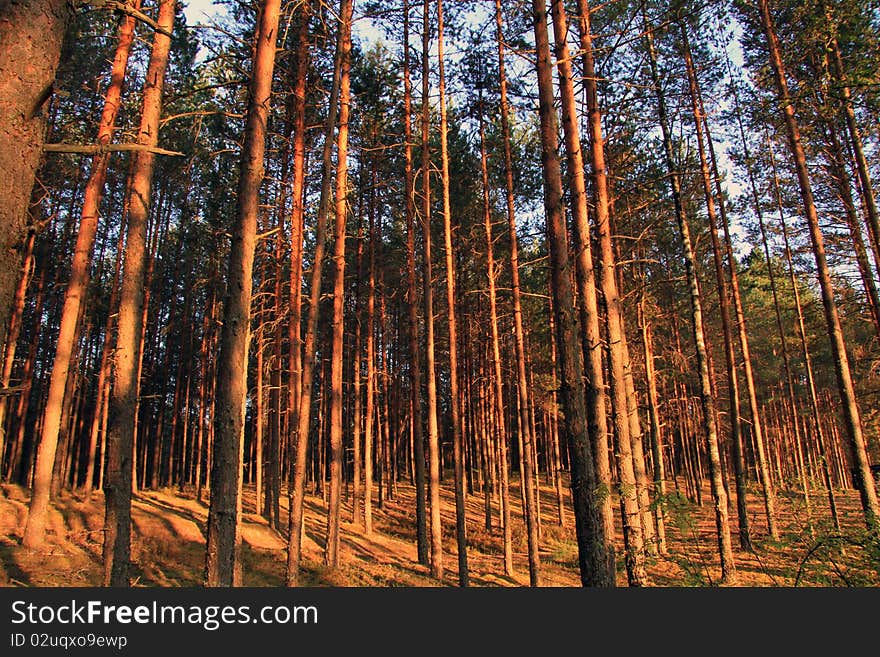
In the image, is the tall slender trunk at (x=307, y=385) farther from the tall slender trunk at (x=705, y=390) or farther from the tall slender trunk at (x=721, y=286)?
the tall slender trunk at (x=721, y=286)

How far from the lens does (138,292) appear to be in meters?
7.70

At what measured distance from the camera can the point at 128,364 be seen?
24.0ft

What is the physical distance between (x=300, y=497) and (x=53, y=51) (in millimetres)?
8810

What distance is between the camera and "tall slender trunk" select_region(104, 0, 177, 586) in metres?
7.01

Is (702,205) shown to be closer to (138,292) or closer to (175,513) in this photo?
(138,292)

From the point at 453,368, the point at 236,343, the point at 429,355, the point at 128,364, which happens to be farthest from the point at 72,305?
the point at 453,368

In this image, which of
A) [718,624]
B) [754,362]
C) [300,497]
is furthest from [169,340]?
[754,362]

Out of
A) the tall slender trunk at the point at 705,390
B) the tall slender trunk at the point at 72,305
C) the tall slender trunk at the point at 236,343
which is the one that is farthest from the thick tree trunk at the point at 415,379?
the tall slender trunk at the point at 236,343

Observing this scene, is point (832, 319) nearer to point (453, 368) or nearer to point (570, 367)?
point (453, 368)

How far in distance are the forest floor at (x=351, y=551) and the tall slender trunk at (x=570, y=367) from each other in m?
→ 0.98

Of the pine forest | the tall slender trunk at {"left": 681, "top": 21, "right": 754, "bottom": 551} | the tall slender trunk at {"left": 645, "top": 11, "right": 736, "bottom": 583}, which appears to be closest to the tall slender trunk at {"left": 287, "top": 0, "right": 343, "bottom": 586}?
the pine forest

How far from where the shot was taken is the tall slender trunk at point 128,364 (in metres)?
7.01

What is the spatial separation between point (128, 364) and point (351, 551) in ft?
36.3

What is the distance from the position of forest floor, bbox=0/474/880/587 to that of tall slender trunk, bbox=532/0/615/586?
976 mm
